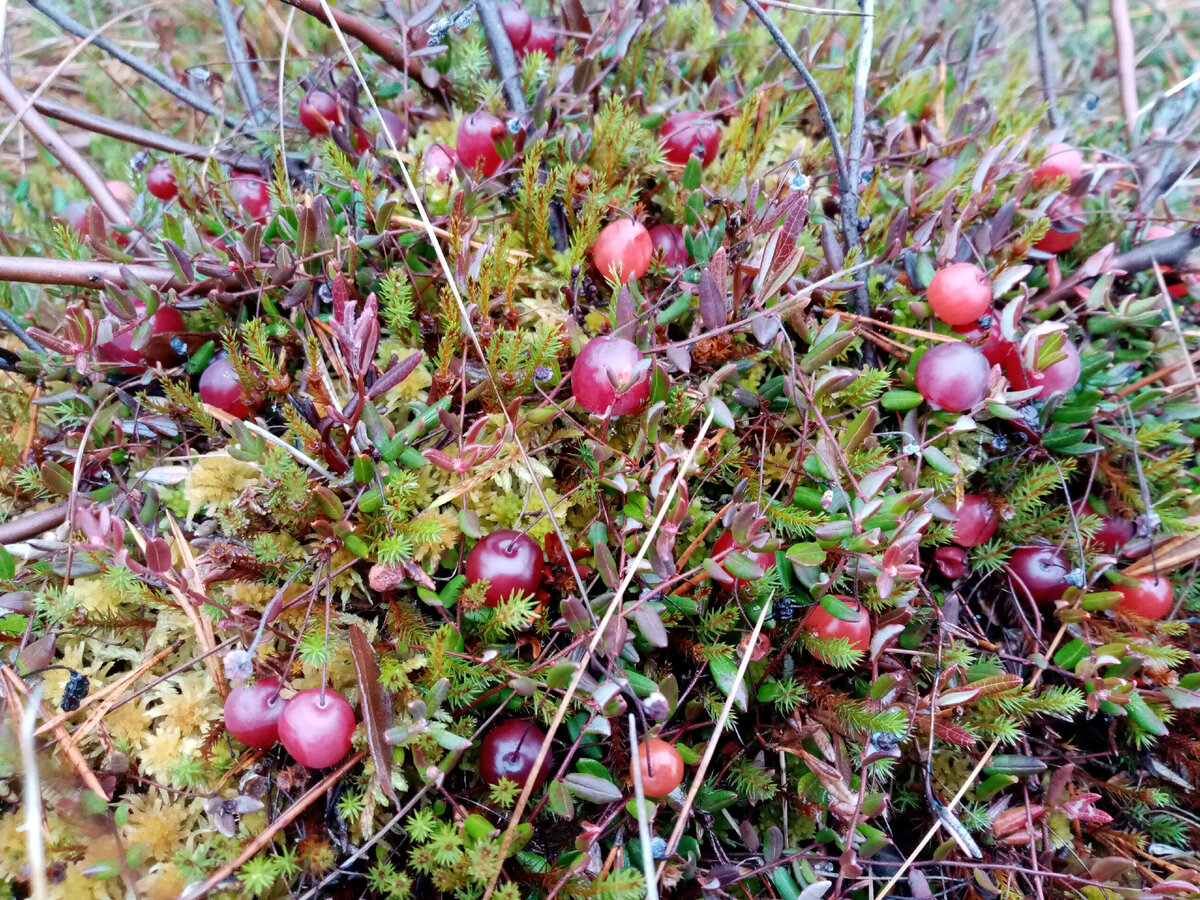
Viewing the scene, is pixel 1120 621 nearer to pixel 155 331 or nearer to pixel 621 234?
pixel 621 234

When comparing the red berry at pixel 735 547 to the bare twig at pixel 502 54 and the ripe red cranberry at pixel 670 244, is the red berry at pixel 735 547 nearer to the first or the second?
the ripe red cranberry at pixel 670 244

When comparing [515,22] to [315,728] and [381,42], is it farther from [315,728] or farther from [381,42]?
[315,728]

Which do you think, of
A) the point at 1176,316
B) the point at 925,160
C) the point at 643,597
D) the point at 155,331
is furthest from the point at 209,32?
the point at 1176,316

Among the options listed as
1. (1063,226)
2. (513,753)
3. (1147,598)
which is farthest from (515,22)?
(1147,598)

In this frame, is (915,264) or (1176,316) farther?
(1176,316)

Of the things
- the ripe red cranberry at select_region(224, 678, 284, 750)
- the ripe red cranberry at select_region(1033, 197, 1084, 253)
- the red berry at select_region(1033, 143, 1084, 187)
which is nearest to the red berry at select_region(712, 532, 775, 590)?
the ripe red cranberry at select_region(224, 678, 284, 750)

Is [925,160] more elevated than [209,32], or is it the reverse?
[209,32]

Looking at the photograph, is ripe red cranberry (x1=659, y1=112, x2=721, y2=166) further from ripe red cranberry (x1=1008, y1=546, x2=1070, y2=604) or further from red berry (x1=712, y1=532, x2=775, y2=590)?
ripe red cranberry (x1=1008, y1=546, x2=1070, y2=604)
